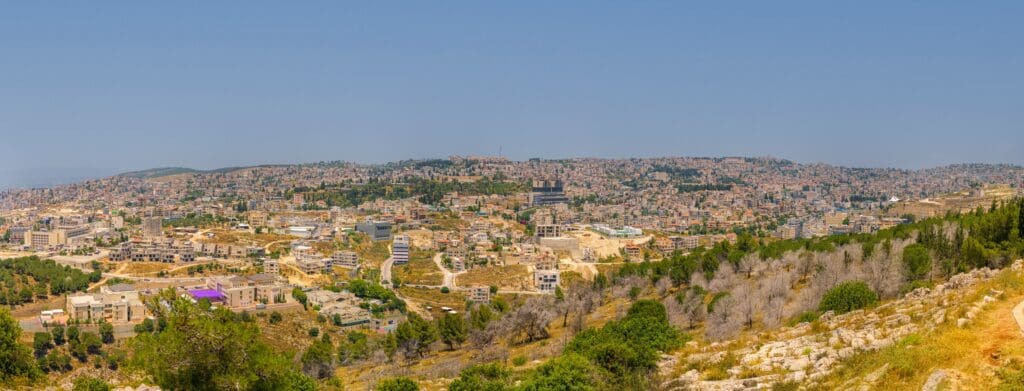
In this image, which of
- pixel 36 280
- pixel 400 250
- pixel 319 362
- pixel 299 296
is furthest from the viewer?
pixel 400 250

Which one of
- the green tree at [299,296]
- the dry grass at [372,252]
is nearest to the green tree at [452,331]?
the green tree at [299,296]

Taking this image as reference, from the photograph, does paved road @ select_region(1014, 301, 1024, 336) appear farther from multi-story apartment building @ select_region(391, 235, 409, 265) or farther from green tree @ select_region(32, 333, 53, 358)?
multi-story apartment building @ select_region(391, 235, 409, 265)

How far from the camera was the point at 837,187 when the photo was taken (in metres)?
185

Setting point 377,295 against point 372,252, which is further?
point 372,252

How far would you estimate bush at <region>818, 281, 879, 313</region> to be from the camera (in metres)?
20.2

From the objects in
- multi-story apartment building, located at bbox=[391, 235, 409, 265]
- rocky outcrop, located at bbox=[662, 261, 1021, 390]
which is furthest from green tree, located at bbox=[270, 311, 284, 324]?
rocky outcrop, located at bbox=[662, 261, 1021, 390]

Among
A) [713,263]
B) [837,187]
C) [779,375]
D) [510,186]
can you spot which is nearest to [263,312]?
[713,263]

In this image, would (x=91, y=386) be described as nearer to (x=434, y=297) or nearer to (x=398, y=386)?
(x=398, y=386)

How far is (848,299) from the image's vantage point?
66.8ft

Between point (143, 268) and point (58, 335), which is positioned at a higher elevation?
point (58, 335)

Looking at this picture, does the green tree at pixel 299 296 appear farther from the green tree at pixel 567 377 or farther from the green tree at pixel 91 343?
the green tree at pixel 567 377

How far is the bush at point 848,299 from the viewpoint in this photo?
66.2 ft

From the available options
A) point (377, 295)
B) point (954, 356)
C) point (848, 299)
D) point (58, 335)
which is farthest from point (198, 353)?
point (377, 295)

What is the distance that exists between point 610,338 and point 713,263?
2063cm
